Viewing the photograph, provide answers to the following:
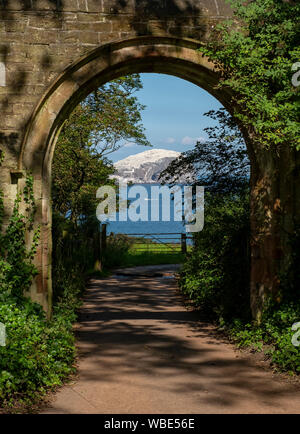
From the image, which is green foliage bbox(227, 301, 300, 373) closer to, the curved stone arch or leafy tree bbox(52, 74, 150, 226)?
the curved stone arch

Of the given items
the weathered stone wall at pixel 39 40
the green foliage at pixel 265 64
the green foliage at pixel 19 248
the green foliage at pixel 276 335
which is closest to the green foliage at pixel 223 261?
the green foliage at pixel 276 335

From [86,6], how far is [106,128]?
9334mm

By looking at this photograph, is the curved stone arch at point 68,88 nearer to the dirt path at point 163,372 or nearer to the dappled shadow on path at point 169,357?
the dappled shadow on path at point 169,357

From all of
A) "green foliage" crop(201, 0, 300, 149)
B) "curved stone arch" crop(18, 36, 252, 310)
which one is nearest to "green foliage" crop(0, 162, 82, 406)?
"curved stone arch" crop(18, 36, 252, 310)

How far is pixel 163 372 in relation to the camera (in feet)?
17.4

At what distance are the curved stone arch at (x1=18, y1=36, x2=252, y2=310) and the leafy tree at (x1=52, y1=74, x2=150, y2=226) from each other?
7545 mm

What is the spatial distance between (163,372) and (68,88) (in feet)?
12.0

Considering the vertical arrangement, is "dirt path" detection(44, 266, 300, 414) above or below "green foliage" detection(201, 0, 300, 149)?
below

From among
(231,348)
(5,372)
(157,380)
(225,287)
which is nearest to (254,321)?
(231,348)

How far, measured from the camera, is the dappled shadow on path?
4.70m

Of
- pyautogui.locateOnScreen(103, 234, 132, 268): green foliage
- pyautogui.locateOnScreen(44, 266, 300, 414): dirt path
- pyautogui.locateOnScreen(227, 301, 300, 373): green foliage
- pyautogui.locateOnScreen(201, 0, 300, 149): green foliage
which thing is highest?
pyautogui.locateOnScreen(201, 0, 300, 149): green foliage

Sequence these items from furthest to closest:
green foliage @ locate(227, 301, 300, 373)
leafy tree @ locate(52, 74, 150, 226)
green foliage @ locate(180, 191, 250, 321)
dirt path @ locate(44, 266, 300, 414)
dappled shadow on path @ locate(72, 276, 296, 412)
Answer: leafy tree @ locate(52, 74, 150, 226) < green foliage @ locate(180, 191, 250, 321) < green foliage @ locate(227, 301, 300, 373) < dappled shadow on path @ locate(72, 276, 296, 412) < dirt path @ locate(44, 266, 300, 414)

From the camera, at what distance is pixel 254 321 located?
6.56m

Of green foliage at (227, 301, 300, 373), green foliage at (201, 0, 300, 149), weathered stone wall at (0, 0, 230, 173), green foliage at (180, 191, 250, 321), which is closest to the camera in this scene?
green foliage at (201, 0, 300, 149)
